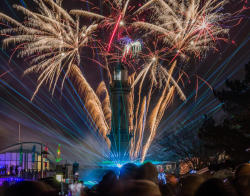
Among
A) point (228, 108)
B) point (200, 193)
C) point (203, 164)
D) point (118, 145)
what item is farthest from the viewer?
point (203, 164)

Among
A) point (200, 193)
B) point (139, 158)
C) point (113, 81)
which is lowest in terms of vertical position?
point (200, 193)

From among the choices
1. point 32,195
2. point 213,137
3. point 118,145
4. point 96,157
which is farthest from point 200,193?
point 96,157

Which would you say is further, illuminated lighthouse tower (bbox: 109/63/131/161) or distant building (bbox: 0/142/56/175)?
distant building (bbox: 0/142/56/175)

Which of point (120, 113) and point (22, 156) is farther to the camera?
point (22, 156)

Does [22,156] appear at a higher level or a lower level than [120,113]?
lower

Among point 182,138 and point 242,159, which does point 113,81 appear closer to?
point 242,159

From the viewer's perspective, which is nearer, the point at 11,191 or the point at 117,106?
the point at 11,191

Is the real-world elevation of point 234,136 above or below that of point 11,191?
above

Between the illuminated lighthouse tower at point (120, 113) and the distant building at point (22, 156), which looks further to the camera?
the distant building at point (22, 156)
